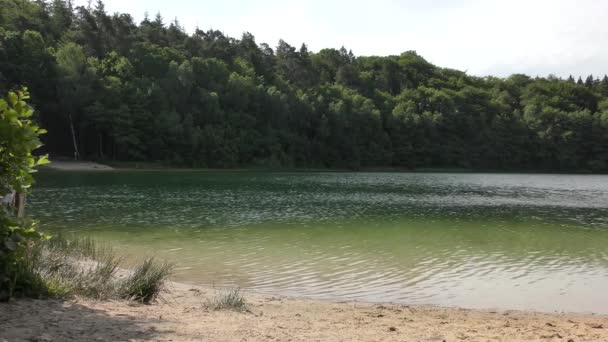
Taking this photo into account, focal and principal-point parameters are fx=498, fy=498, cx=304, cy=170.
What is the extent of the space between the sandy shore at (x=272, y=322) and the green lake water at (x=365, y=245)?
1.55 m

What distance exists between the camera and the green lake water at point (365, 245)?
41.2ft

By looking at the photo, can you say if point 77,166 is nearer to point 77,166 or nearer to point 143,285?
point 77,166

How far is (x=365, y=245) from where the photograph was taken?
18812 millimetres

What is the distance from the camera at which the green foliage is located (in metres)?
6.55

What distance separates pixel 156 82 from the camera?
87.8m

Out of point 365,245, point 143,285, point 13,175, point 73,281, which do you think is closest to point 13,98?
point 13,175

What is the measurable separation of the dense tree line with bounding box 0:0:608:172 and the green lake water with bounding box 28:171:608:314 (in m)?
46.9

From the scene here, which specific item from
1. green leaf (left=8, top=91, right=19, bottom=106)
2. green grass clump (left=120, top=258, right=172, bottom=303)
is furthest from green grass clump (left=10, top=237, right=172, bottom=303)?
green leaf (left=8, top=91, right=19, bottom=106)

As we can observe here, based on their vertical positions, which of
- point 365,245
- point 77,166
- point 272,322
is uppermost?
point 77,166

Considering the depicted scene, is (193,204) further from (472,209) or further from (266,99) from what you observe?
(266,99)

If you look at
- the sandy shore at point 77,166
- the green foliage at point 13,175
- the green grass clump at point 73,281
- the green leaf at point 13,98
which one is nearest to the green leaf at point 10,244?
the green foliage at point 13,175

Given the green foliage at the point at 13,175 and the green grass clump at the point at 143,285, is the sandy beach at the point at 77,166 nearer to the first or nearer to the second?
the green grass clump at the point at 143,285

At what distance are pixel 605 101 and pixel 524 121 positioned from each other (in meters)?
31.4

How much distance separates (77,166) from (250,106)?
40.4 meters
